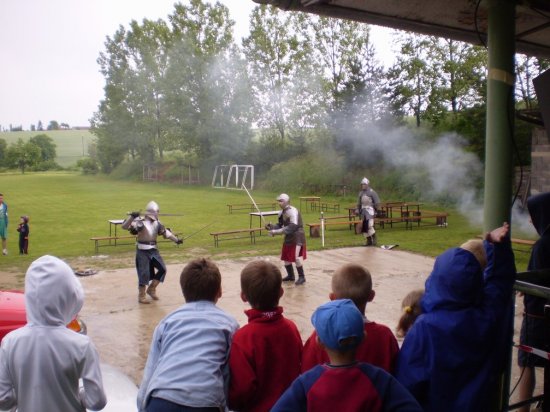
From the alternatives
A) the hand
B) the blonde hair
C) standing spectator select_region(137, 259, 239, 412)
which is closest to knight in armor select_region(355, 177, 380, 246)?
the blonde hair

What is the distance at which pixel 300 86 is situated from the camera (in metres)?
43.5

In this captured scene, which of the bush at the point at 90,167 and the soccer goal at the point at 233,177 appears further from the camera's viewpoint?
the bush at the point at 90,167

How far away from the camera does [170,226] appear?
20234 mm

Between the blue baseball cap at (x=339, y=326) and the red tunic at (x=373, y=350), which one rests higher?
the blue baseball cap at (x=339, y=326)

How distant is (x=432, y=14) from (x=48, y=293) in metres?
3.12

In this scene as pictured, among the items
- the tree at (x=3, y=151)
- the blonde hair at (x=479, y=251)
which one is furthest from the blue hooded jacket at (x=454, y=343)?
the tree at (x=3, y=151)

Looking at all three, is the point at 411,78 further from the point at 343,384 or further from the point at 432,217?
the point at 343,384

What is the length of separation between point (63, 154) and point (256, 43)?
118 ft

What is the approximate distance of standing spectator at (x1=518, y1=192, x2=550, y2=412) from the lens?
383 centimetres

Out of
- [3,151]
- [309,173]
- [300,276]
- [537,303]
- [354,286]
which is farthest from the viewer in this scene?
[3,151]

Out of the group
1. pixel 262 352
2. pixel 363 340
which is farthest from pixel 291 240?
pixel 363 340

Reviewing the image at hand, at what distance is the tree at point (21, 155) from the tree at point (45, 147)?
285 cm

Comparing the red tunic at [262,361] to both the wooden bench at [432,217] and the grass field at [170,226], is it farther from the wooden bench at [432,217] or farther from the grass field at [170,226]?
the wooden bench at [432,217]

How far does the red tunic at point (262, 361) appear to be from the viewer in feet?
8.25
